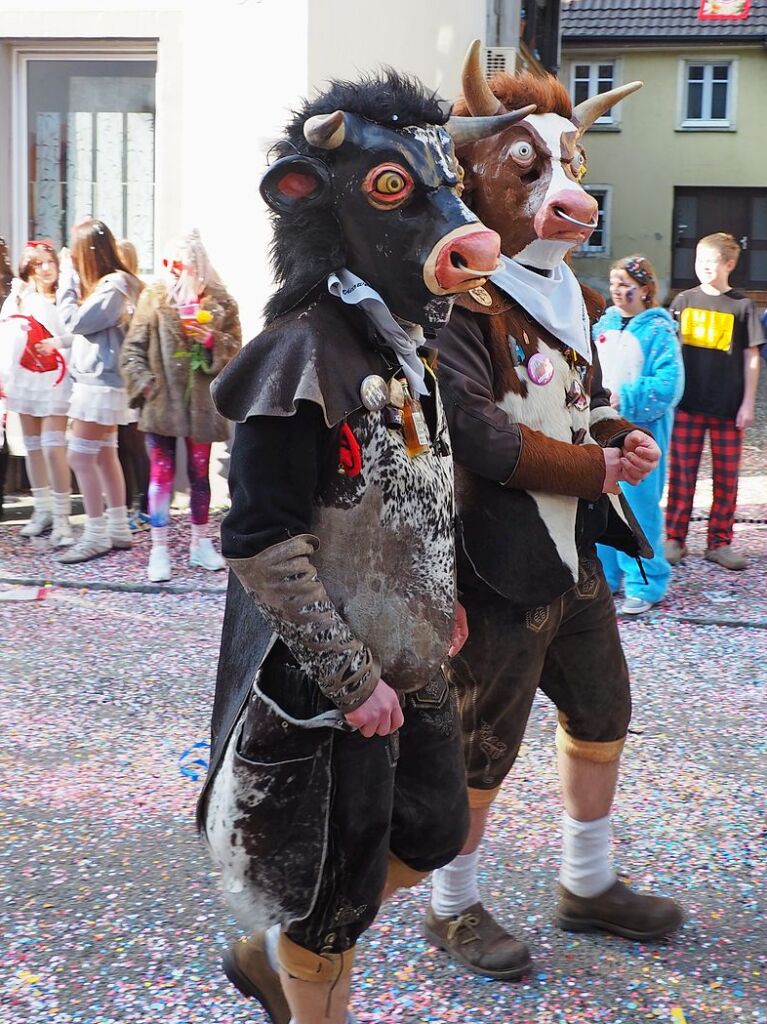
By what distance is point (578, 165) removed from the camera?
295 centimetres

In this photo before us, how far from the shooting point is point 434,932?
308 cm

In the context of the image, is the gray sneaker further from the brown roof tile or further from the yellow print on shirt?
the brown roof tile

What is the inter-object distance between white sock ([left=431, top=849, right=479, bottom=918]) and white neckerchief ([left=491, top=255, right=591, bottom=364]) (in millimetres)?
1205

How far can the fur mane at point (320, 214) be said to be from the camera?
219 cm

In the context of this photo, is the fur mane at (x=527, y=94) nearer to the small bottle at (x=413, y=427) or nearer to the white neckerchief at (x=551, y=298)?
the white neckerchief at (x=551, y=298)

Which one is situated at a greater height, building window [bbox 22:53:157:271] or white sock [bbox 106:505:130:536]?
building window [bbox 22:53:157:271]

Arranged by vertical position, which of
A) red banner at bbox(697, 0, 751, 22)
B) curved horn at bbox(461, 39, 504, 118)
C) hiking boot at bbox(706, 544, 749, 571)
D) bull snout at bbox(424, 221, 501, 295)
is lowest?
hiking boot at bbox(706, 544, 749, 571)

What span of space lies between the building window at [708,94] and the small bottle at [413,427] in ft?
99.2

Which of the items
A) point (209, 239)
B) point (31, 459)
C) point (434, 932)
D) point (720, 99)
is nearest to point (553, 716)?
point (434, 932)

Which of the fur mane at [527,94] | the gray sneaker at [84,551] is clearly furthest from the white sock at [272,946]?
the gray sneaker at [84,551]

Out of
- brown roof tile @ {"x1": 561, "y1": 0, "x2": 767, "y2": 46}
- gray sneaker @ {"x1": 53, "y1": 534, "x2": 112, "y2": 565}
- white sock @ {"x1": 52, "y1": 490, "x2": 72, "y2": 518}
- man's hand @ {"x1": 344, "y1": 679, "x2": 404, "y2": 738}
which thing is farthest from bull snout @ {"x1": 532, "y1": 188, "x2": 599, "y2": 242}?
brown roof tile @ {"x1": 561, "y1": 0, "x2": 767, "y2": 46}

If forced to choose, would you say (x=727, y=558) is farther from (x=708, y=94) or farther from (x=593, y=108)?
(x=708, y=94)

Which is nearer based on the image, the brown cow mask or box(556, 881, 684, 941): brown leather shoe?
the brown cow mask

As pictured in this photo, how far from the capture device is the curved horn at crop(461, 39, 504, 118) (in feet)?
9.26
